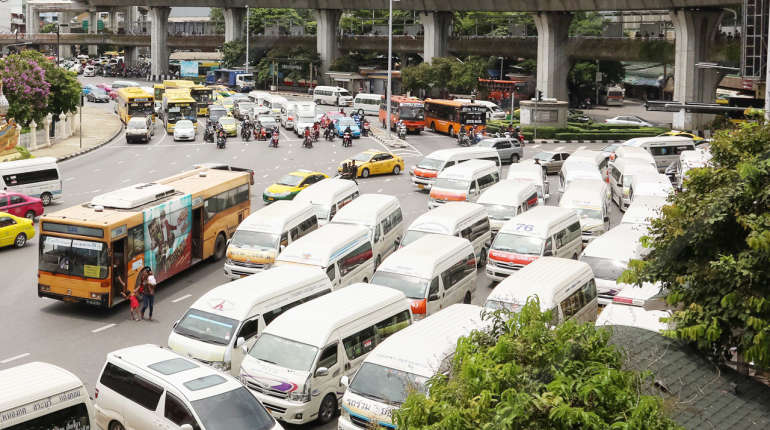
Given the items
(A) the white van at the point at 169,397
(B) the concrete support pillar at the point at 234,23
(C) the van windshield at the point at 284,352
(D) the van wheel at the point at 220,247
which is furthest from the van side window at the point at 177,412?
(B) the concrete support pillar at the point at 234,23

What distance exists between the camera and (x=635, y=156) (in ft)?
129

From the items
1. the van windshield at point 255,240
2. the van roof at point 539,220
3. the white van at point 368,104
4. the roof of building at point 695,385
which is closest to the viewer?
the roof of building at point 695,385

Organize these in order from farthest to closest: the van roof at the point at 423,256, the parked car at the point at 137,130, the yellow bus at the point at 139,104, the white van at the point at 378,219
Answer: the yellow bus at the point at 139,104, the parked car at the point at 137,130, the white van at the point at 378,219, the van roof at the point at 423,256

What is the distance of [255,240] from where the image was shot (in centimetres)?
2273

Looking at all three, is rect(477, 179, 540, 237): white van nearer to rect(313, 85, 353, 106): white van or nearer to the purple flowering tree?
the purple flowering tree

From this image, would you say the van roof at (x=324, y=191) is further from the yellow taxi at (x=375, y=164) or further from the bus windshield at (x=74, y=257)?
the yellow taxi at (x=375, y=164)

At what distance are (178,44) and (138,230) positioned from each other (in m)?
102

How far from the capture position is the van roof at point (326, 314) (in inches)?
592

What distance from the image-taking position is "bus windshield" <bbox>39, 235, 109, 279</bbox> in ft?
65.3

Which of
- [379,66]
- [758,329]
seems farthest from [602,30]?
[758,329]

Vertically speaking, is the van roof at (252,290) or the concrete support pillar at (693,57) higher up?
the concrete support pillar at (693,57)

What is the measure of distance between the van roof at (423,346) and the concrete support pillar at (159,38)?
102214 mm

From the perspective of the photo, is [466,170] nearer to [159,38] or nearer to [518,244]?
[518,244]

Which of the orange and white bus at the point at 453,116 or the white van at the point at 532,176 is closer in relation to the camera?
the white van at the point at 532,176
